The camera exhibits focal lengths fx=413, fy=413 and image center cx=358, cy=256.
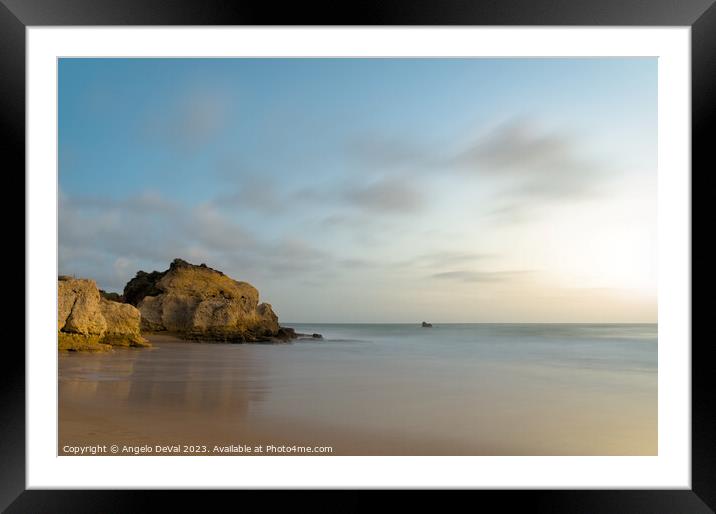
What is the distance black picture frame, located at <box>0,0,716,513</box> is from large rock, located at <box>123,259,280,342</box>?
4732 millimetres

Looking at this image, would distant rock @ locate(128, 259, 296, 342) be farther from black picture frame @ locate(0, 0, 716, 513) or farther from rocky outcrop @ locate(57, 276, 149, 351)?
black picture frame @ locate(0, 0, 716, 513)

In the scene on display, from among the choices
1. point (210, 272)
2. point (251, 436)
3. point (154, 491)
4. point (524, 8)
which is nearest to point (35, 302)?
point (154, 491)

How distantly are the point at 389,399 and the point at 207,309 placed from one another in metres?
4.54

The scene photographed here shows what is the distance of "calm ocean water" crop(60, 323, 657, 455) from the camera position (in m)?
2.05

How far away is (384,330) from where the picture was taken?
7102 mm

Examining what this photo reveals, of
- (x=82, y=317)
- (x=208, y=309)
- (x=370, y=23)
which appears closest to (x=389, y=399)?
(x=370, y=23)

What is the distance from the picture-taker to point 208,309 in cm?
641

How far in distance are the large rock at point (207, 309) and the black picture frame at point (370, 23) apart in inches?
186

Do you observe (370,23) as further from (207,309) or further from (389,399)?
(207,309)

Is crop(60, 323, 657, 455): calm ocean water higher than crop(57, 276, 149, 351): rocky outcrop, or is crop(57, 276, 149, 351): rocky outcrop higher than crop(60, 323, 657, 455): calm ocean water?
crop(57, 276, 149, 351): rocky outcrop

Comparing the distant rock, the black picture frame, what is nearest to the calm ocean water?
the black picture frame

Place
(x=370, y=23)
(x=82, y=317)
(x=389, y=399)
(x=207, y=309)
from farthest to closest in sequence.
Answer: (x=207, y=309) < (x=82, y=317) < (x=389, y=399) < (x=370, y=23)

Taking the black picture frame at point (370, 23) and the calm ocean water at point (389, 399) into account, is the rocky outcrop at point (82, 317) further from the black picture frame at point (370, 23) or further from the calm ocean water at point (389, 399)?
the black picture frame at point (370, 23)

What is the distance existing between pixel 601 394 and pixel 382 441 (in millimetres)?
1767
